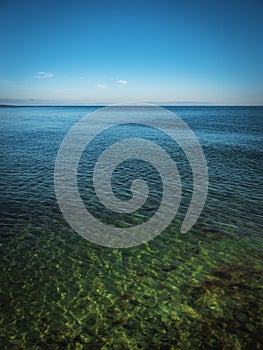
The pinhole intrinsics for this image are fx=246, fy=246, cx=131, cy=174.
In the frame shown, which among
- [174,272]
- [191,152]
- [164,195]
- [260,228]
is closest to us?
[174,272]

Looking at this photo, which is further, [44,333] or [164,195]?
[164,195]

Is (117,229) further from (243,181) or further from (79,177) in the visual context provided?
(243,181)

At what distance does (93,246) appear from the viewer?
43.1 ft

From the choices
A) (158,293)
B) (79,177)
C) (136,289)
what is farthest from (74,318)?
(79,177)

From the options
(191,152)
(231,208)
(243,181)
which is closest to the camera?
(231,208)

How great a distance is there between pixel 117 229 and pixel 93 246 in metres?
2.15

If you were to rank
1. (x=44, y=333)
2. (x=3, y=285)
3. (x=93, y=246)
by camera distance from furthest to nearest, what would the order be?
(x=93, y=246) → (x=3, y=285) → (x=44, y=333)

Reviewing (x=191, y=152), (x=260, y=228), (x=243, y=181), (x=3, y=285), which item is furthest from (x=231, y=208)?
(x=191, y=152)

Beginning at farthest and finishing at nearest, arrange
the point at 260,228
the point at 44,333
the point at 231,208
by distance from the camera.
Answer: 1. the point at 231,208
2. the point at 260,228
3. the point at 44,333

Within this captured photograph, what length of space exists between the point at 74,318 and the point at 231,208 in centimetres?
1289

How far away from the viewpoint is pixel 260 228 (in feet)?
48.6

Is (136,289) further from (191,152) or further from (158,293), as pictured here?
(191,152)

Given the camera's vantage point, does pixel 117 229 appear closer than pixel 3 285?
No

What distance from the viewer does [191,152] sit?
38.5 metres
